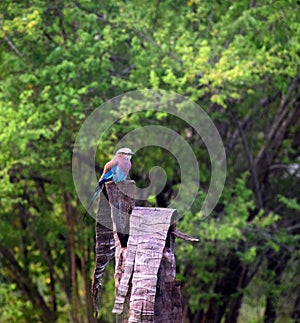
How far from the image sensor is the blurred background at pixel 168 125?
29.1 ft

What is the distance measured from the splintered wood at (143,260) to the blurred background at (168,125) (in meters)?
4.87

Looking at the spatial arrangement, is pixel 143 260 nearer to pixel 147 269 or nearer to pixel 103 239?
pixel 147 269

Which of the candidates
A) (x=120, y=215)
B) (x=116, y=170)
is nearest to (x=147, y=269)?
(x=120, y=215)

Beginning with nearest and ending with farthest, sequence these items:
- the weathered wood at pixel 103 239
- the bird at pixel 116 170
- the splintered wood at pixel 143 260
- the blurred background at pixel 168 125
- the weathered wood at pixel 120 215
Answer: the splintered wood at pixel 143 260 → the weathered wood at pixel 120 215 → the weathered wood at pixel 103 239 → the bird at pixel 116 170 → the blurred background at pixel 168 125

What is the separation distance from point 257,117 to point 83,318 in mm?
4273

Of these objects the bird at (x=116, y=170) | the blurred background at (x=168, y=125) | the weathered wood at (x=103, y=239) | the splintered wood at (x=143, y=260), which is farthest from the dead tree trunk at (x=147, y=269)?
the blurred background at (x=168, y=125)

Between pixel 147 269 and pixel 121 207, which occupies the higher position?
pixel 121 207

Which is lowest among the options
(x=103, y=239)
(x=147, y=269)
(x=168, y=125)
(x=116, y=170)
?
(x=147, y=269)

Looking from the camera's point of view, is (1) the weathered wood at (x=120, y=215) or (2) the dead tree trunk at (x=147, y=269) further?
(1) the weathered wood at (x=120, y=215)

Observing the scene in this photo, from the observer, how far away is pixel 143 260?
11.1ft

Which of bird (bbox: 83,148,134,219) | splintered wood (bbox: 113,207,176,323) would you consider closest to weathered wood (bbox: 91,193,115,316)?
splintered wood (bbox: 113,207,176,323)

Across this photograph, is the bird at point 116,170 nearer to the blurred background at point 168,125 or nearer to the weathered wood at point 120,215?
the weathered wood at point 120,215

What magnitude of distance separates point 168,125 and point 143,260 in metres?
6.59

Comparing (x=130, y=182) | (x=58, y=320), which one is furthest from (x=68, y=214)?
(x=130, y=182)
